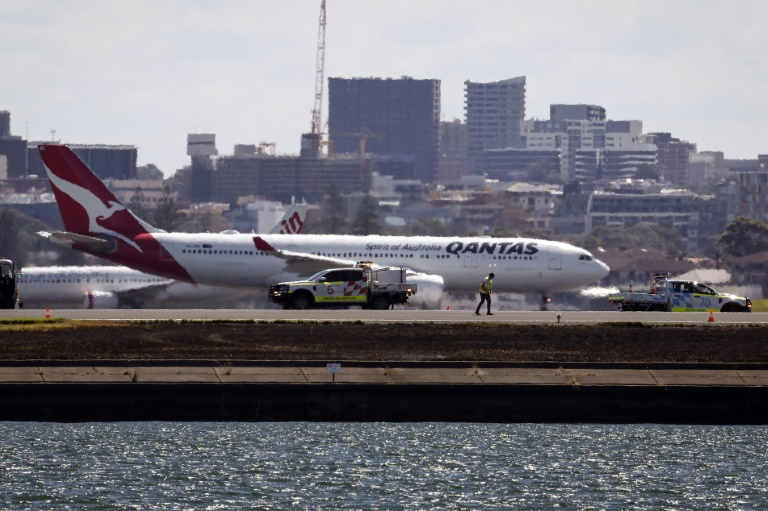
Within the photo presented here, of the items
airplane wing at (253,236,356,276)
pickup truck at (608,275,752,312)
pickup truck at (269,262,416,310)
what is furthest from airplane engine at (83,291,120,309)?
pickup truck at (608,275,752,312)

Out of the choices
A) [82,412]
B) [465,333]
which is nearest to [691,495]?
[82,412]

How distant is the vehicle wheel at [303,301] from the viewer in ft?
219

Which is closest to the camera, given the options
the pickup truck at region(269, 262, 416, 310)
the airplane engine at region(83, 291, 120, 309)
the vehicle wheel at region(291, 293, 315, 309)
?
the pickup truck at region(269, 262, 416, 310)

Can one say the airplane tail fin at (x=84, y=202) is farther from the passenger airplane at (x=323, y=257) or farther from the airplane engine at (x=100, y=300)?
the airplane engine at (x=100, y=300)

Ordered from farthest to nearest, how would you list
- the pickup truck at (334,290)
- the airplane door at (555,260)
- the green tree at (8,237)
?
the green tree at (8,237)
the airplane door at (555,260)
the pickup truck at (334,290)

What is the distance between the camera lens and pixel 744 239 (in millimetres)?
178000

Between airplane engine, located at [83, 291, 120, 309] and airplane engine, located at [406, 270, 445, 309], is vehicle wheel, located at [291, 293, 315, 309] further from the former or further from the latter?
airplane engine, located at [83, 291, 120, 309]

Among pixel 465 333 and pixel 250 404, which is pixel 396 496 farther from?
pixel 465 333

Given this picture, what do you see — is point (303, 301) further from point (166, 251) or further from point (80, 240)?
point (80, 240)

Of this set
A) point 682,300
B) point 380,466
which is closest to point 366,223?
point 682,300

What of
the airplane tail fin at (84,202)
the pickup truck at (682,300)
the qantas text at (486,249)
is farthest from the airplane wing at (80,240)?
the pickup truck at (682,300)

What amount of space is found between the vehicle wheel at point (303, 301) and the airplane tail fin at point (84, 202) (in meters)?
18.0

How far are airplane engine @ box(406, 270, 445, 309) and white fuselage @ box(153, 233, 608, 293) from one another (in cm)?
327

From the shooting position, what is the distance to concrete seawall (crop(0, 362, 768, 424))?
139ft
